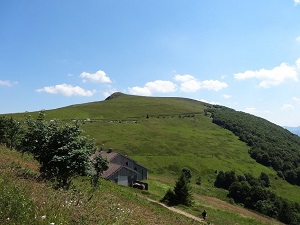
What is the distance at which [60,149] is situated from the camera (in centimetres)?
1725

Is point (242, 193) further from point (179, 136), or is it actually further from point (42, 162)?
point (42, 162)

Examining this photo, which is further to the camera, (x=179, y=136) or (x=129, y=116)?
(x=129, y=116)

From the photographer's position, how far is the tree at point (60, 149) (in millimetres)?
17219

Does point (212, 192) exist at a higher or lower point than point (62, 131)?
lower

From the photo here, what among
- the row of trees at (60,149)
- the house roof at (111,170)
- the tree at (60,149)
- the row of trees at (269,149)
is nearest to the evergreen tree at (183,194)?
the house roof at (111,170)

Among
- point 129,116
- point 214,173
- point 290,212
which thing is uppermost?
point 129,116

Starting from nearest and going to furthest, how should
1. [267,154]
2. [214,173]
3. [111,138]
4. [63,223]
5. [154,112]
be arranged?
1. [63,223]
2. [214,173]
3. [111,138]
4. [267,154]
5. [154,112]

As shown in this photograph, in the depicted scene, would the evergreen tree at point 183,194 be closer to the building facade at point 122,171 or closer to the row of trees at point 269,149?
the building facade at point 122,171

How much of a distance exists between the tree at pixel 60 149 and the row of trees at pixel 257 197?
80.0 meters

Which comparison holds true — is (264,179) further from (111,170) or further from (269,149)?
(111,170)

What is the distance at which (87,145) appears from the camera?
729 inches

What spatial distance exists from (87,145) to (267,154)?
438 ft

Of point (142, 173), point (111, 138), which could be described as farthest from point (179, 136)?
point (142, 173)

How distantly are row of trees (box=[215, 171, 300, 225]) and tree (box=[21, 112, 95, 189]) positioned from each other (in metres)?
80.0
